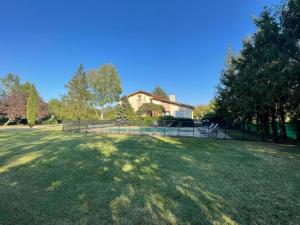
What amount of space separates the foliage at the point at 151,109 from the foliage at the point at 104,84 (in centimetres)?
1346

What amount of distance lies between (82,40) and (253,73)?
2285 centimetres

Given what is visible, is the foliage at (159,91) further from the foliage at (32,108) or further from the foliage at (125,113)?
the foliage at (32,108)

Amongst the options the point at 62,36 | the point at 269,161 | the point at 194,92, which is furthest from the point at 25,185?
the point at 194,92

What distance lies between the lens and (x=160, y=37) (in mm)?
28891

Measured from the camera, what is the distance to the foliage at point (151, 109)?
3378 cm

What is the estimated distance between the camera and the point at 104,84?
44344mm

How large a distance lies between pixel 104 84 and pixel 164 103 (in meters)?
16.2

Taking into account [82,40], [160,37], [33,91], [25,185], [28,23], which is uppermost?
[160,37]

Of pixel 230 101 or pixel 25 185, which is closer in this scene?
pixel 25 185

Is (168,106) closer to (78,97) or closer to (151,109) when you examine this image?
(151,109)

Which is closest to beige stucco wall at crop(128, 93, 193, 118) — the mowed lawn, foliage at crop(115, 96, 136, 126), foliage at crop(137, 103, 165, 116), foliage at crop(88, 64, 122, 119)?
foliage at crop(137, 103, 165, 116)

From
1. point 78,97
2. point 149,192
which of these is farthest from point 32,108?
point 149,192

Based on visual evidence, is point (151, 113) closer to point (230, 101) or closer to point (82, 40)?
point (82, 40)

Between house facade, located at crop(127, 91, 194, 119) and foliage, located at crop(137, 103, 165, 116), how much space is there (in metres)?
1.95
